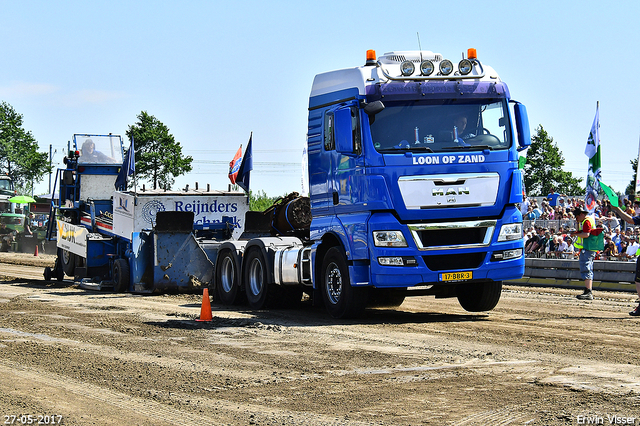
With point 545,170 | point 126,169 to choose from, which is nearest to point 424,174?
point 126,169

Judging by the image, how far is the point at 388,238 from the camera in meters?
11.0

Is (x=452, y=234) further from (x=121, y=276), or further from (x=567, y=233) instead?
(x=567, y=233)

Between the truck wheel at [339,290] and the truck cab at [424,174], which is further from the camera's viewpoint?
the truck wheel at [339,290]

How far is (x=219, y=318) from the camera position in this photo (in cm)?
1238

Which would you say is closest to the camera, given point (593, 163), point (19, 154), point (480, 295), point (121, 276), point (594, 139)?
point (480, 295)

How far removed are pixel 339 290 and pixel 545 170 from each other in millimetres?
47310

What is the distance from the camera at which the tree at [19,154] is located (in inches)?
2532

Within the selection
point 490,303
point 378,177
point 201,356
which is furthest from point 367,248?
point 201,356

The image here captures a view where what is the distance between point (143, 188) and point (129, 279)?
6.94 ft

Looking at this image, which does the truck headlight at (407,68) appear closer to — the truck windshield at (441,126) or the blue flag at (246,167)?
the truck windshield at (441,126)

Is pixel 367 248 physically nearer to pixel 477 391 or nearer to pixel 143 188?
pixel 477 391

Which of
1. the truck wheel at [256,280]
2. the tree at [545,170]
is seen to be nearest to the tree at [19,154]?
the tree at [545,170]

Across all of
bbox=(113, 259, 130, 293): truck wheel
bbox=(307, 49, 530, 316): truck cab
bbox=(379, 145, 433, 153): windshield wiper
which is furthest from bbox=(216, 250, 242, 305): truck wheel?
bbox=(379, 145, 433, 153): windshield wiper

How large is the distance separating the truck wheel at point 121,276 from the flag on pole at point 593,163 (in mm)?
9871
